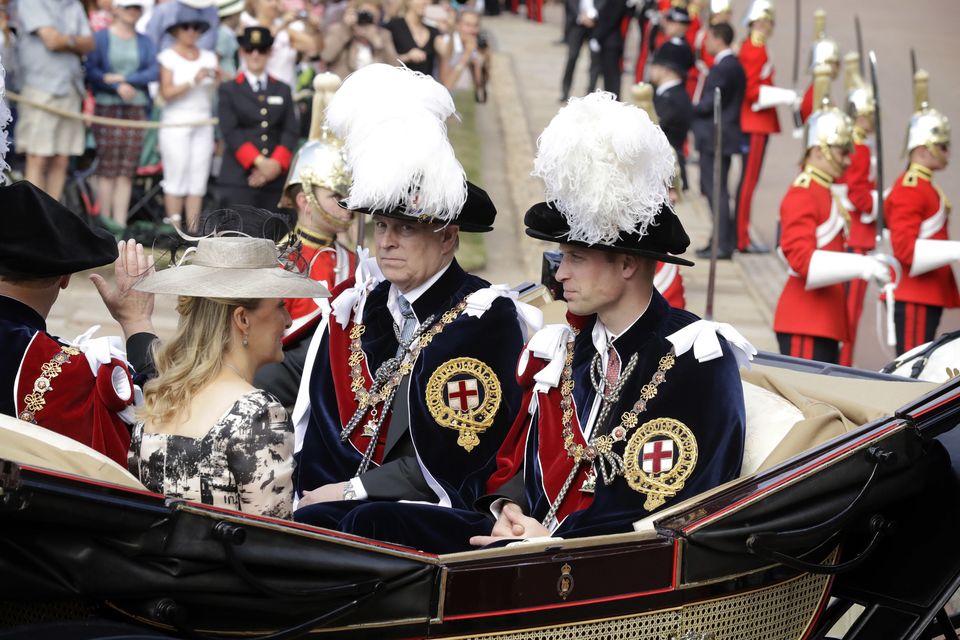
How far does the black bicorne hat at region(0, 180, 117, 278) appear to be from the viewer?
3.11 meters

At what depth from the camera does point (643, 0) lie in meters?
18.5

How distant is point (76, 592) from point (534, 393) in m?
1.45

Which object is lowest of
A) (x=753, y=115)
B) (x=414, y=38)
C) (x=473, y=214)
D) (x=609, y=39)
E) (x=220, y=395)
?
(x=753, y=115)

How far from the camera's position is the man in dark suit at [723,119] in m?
10.8

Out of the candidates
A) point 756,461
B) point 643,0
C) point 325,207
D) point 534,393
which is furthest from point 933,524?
point 643,0

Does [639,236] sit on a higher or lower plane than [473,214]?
higher

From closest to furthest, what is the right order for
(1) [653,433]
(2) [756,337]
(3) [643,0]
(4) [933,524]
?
1. (1) [653,433]
2. (4) [933,524]
3. (2) [756,337]
4. (3) [643,0]

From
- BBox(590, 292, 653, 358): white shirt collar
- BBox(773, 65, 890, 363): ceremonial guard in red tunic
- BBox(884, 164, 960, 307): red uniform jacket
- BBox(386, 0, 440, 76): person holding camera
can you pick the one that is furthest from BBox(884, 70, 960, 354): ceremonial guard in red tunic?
BBox(386, 0, 440, 76): person holding camera

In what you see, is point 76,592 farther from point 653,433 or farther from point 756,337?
point 756,337

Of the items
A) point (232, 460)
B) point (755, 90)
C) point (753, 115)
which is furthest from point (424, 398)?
point (755, 90)

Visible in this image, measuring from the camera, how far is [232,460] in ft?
8.97

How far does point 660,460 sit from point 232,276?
1164mm

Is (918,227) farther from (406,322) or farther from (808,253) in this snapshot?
(406,322)

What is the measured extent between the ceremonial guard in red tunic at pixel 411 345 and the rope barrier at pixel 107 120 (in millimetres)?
5159
